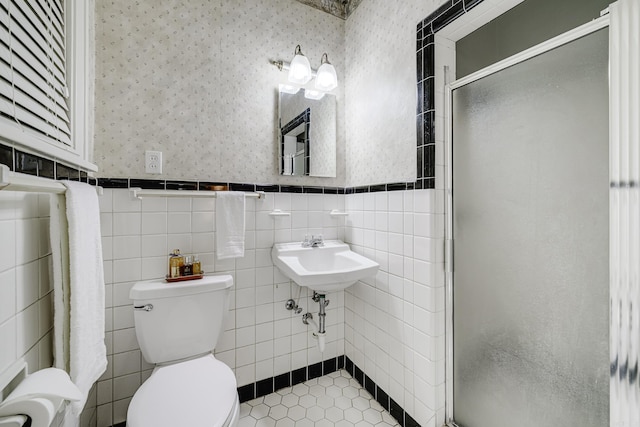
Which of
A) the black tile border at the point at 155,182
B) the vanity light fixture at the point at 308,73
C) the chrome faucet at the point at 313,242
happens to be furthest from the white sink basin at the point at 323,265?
the vanity light fixture at the point at 308,73

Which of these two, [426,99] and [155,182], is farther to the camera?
[155,182]

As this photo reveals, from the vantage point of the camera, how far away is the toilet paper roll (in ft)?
1.73

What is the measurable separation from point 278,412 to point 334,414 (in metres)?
0.32

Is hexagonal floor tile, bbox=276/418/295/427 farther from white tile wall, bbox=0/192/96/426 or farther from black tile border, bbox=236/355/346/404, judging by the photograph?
white tile wall, bbox=0/192/96/426

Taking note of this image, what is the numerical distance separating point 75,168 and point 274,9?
148cm

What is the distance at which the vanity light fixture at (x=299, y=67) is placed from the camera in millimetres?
1694

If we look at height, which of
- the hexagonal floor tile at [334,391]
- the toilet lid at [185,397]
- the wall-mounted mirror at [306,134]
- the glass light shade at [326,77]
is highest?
the glass light shade at [326,77]

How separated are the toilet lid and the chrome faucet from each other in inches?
31.6

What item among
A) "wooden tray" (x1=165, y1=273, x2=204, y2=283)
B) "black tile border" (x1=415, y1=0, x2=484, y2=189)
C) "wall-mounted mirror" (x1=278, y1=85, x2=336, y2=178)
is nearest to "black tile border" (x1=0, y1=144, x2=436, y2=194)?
"black tile border" (x1=415, y1=0, x2=484, y2=189)

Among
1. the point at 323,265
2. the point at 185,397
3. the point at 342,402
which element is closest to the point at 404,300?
the point at 323,265

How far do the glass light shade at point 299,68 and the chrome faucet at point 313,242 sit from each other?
3.30 feet

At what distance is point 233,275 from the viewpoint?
1644mm

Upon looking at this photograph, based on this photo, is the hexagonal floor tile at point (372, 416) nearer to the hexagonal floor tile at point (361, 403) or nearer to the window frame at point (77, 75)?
the hexagonal floor tile at point (361, 403)

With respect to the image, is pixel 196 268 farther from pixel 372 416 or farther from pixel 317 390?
pixel 372 416
